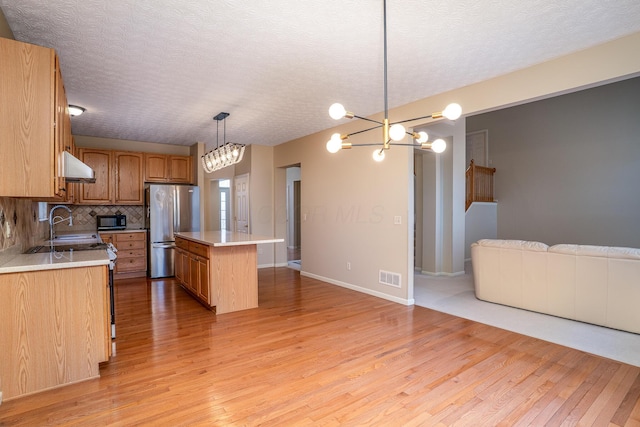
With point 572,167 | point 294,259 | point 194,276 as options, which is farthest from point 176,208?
point 572,167

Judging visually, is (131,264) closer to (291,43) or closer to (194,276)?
(194,276)

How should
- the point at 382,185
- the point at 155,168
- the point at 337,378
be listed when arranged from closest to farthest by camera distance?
the point at 337,378 < the point at 382,185 < the point at 155,168

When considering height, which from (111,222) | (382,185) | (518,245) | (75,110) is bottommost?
(518,245)

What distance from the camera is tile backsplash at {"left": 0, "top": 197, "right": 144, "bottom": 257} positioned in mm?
2579

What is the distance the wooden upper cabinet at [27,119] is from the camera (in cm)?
205

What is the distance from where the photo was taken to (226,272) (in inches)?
157

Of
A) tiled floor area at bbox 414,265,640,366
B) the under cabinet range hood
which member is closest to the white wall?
tiled floor area at bbox 414,265,640,366

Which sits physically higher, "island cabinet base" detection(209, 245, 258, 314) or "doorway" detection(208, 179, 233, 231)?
"doorway" detection(208, 179, 233, 231)

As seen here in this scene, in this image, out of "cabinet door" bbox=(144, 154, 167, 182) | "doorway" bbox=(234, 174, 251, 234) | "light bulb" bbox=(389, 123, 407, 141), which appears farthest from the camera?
"doorway" bbox=(234, 174, 251, 234)

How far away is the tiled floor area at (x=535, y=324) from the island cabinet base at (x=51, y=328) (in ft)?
11.5

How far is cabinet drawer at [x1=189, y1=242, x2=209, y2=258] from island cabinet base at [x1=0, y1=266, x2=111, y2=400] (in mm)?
1497

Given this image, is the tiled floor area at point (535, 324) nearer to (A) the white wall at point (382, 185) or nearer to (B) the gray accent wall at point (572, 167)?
(A) the white wall at point (382, 185)

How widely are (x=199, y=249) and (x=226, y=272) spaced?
1.81 ft

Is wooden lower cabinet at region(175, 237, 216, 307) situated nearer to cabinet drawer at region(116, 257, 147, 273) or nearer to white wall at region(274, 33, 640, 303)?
cabinet drawer at region(116, 257, 147, 273)
